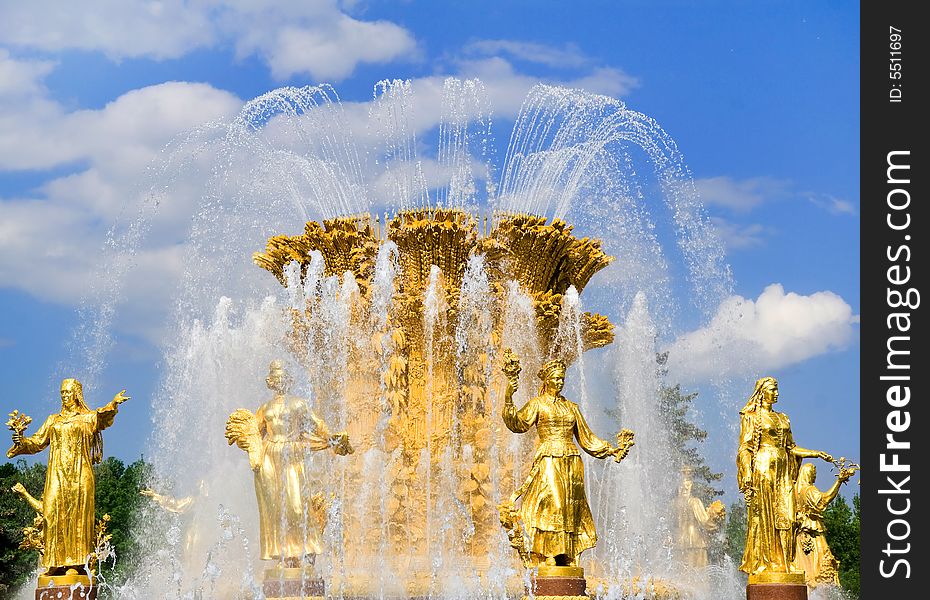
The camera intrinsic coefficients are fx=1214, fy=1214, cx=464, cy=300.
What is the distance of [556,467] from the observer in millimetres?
13750

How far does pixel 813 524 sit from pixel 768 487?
1485 millimetres

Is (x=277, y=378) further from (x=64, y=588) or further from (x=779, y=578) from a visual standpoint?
(x=779, y=578)

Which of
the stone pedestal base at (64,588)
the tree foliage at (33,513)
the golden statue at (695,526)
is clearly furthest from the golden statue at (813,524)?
the tree foliage at (33,513)

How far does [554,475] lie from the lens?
13.7 m

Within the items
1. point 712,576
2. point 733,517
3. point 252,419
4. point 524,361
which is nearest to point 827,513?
point 733,517

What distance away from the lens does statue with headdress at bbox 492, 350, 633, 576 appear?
13.6 metres

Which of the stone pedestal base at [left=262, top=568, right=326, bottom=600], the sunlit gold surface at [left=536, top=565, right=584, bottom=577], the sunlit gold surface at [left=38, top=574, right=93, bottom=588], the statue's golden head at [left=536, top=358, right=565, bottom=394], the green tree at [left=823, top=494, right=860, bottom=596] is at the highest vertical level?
the statue's golden head at [left=536, top=358, right=565, bottom=394]

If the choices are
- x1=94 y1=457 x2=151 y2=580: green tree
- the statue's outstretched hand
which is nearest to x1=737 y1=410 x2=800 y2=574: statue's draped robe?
the statue's outstretched hand

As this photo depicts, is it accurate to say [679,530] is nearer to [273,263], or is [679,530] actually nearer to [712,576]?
[712,576]

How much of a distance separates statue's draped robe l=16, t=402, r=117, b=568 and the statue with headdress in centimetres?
478

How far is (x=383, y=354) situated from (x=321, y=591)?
11.4 ft

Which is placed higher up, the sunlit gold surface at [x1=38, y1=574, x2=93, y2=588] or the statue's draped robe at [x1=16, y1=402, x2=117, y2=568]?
the statue's draped robe at [x1=16, y1=402, x2=117, y2=568]

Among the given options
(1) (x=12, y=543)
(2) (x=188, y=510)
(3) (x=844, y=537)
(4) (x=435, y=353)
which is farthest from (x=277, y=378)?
(3) (x=844, y=537)

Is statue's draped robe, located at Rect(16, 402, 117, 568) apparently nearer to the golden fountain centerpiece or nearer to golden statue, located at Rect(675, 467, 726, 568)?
the golden fountain centerpiece
